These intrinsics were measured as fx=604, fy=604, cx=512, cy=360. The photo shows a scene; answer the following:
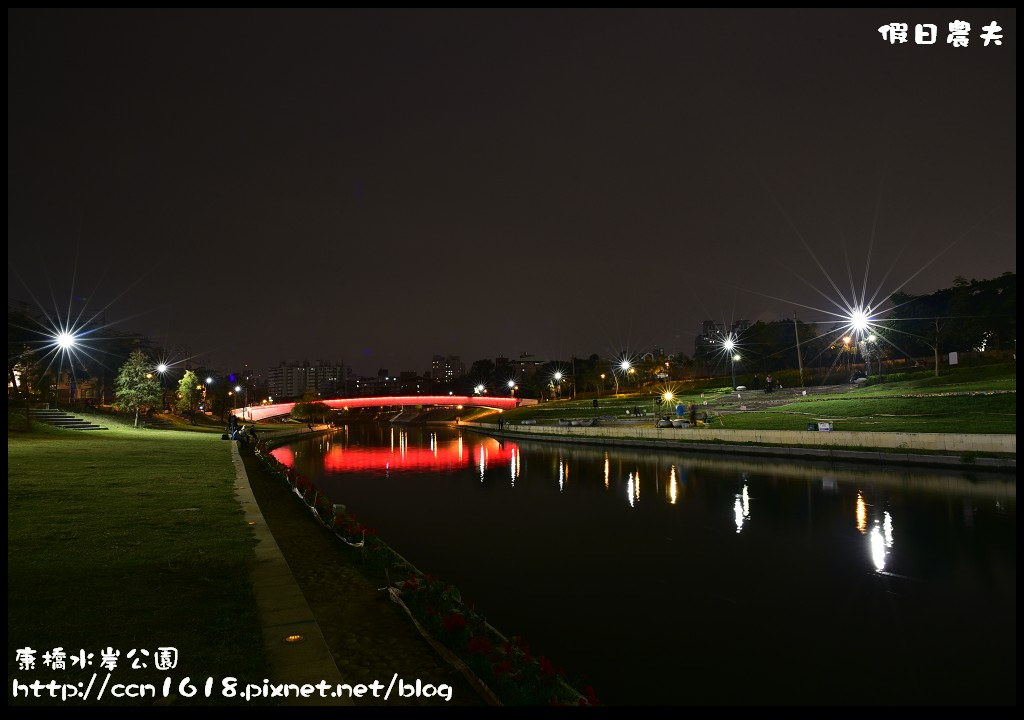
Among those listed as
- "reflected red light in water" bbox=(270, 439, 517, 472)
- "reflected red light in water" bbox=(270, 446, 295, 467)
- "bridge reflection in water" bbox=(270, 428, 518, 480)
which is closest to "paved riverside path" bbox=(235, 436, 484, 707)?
"bridge reflection in water" bbox=(270, 428, 518, 480)

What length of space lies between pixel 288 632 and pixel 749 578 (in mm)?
9422

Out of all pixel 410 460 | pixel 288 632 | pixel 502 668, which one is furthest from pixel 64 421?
pixel 502 668

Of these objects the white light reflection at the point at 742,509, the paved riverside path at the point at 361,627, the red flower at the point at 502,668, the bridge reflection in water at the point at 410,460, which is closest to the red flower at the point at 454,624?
the paved riverside path at the point at 361,627

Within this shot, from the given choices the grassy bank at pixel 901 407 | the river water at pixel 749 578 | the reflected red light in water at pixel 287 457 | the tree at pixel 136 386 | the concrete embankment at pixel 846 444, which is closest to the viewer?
the river water at pixel 749 578

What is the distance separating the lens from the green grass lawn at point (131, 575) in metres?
6.63

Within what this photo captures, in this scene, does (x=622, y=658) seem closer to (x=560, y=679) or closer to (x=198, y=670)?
(x=560, y=679)

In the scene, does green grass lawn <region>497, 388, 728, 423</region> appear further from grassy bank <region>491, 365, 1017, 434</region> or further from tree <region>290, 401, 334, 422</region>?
tree <region>290, 401, 334, 422</region>

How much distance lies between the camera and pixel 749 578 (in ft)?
41.4

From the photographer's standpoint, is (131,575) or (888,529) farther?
(888,529)

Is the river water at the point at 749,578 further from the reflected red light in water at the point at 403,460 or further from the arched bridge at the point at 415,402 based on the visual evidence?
the arched bridge at the point at 415,402

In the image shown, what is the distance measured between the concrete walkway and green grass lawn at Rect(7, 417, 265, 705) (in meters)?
0.17

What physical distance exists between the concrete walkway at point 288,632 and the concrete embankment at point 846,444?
1071 inches

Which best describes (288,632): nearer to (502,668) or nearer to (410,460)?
(502,668)

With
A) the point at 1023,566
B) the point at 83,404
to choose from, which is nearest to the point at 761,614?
the point at 1023,566
